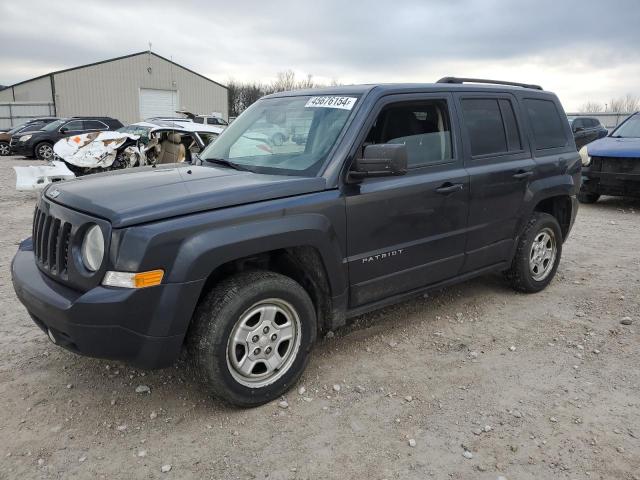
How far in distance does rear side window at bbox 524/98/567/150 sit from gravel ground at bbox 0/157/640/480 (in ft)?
5.17

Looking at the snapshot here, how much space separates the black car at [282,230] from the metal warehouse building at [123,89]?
1484 inches

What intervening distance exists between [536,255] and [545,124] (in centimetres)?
123

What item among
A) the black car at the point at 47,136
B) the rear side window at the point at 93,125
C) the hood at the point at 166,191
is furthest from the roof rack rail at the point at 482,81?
the rear side window at the point at 93,125

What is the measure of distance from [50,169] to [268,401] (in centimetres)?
893

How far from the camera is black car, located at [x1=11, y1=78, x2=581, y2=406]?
104 inches

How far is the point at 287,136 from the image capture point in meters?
3.67

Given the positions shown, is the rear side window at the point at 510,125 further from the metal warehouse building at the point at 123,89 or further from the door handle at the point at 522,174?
the metal warehouse building at the point at 123,89

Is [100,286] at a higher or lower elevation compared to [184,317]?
higher

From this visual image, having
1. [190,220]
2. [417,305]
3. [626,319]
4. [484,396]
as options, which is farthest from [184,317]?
[626,319]

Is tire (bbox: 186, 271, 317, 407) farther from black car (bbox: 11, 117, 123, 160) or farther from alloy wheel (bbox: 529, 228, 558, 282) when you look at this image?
black car (bbox: 11, 117, 123, 160)

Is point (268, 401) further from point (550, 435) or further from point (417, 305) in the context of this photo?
point (417, 305)

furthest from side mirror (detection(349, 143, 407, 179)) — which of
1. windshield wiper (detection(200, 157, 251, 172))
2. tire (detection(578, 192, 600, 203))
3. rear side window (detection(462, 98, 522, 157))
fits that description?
tire (detection(578, 192, 600, 203))

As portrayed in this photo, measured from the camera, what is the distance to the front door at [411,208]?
3402mm

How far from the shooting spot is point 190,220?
2.67m
